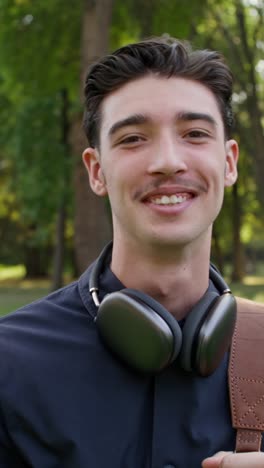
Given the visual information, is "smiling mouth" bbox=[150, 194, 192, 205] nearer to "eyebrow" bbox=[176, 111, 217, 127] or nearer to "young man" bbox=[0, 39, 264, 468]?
"young man" bbox=[0, 39, 264, 468]

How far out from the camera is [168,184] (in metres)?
2.20

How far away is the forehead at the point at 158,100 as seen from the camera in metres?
2.21

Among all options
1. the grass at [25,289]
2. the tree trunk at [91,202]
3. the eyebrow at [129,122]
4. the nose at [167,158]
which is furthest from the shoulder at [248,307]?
the grass at [25,289]

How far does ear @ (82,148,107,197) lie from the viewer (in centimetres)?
244

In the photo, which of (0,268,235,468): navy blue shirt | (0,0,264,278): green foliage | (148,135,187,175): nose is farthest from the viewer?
(0,0,264,278): green foliage

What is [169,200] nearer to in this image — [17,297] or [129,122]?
[129,122]

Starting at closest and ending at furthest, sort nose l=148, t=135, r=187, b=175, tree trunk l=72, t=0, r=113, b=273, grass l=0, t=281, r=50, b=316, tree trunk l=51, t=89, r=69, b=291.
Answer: nose l=148, t=135, r=187, b=175
tree trunk l=72, t=0, r=113, b=273
grass l=0, t=281, r=50, b=316
tree trunk l=51, t=89, r=69, b=291

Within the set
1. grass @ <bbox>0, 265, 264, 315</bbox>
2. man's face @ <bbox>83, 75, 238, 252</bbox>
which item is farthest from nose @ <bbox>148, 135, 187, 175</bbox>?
grass @ <bbox>0, 265, 264, 315</bbox>

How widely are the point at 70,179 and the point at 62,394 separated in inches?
867

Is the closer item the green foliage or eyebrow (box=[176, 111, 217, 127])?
eyebrow (box=[176, 111, 217, 127])

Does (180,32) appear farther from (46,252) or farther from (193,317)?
(46,252)

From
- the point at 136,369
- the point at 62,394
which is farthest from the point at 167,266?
the point at 62,394

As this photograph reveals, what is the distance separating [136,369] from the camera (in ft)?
6.84

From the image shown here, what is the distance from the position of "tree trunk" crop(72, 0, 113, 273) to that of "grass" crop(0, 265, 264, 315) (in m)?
3.22
